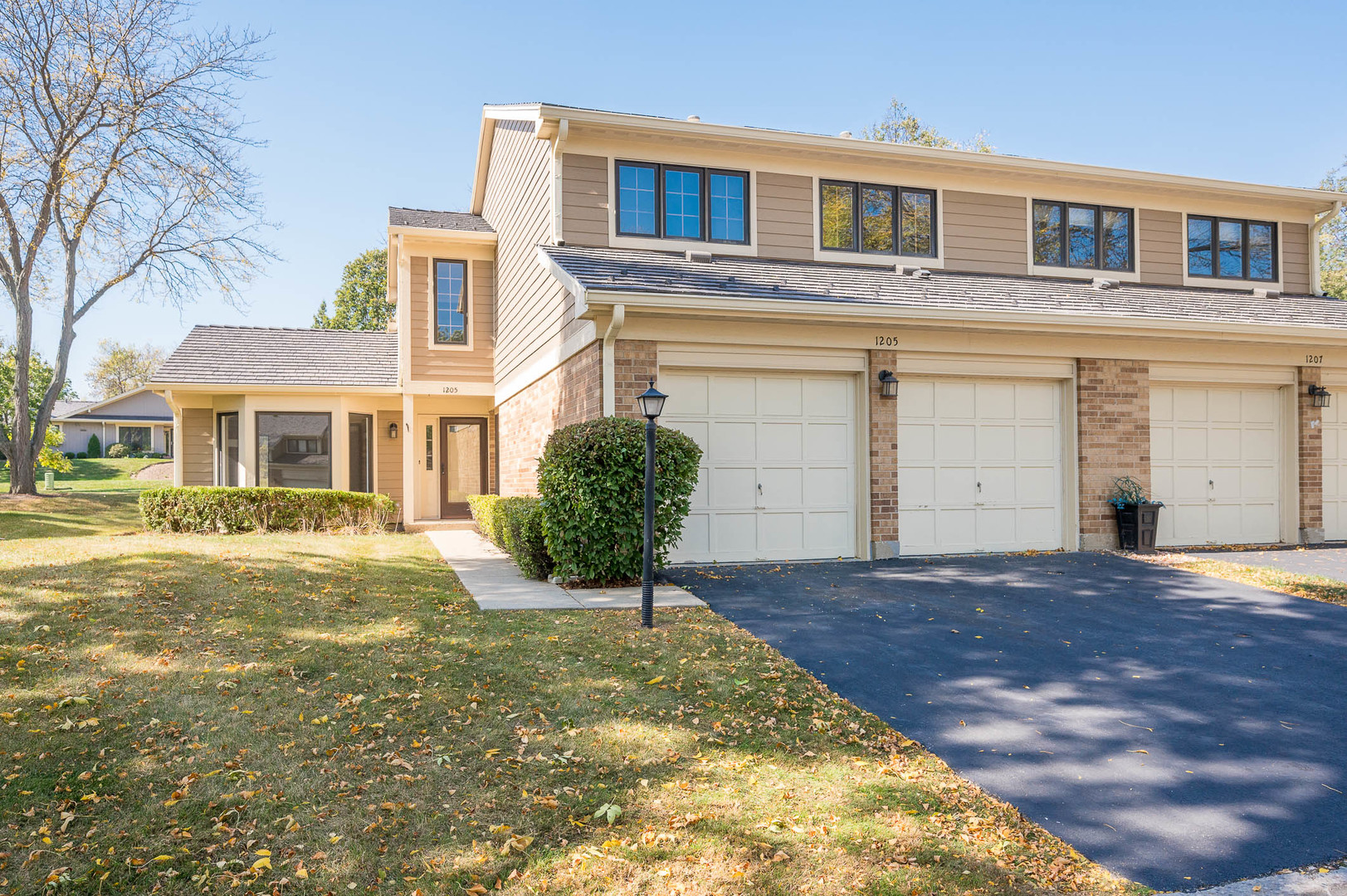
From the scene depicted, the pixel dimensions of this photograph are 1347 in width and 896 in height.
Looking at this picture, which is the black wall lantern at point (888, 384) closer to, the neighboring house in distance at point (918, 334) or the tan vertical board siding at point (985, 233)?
Result: the neighboring house in distance at point (918, 334)

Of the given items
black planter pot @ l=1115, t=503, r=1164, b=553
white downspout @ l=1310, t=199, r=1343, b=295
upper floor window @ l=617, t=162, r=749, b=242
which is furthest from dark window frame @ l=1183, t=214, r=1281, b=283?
upper floor window @ l=617, t=162, r=749, b=242

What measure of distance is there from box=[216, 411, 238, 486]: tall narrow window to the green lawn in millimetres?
10306

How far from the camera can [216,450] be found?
1689 centimetres

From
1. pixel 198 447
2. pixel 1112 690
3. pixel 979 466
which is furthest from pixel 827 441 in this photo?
pixel 198 447

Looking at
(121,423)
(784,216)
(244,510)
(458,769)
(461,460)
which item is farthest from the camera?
(121,423)

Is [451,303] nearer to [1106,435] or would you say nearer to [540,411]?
[540,411]

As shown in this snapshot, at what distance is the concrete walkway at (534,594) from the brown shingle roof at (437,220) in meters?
7.96

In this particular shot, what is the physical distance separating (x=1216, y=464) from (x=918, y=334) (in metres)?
5.15

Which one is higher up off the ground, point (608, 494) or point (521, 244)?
point (521, 244)

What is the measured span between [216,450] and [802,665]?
51.0 ft

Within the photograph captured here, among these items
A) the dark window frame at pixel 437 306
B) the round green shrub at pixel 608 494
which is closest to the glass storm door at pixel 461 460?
the dark window frame at pixel 437 306

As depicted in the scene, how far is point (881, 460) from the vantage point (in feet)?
32.3

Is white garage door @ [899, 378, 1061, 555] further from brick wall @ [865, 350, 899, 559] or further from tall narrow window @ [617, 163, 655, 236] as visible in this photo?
tall narrow window @ [617, 163, 655, 236]

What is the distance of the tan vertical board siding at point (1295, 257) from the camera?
13.5 m
